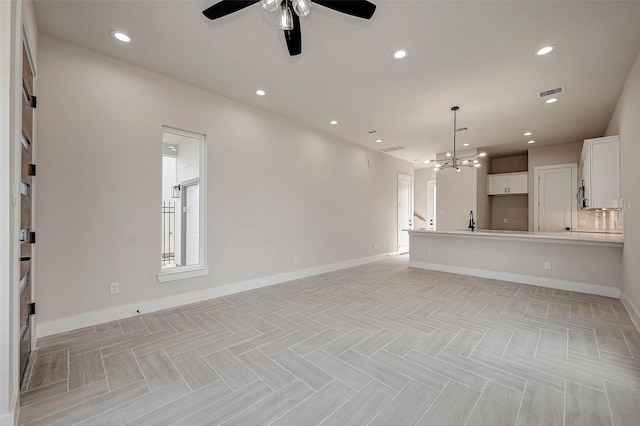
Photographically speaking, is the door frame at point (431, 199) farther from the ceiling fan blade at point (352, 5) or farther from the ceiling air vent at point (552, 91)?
the ceiling fan blade at point (352, 5)

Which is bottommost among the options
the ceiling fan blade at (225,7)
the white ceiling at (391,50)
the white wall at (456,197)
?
the white wall at (456,197)

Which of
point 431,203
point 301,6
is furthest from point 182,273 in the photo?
point 431,203

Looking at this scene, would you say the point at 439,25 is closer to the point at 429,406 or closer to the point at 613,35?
the point at 613,35

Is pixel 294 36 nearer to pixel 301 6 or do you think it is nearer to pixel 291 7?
pixel 291 7

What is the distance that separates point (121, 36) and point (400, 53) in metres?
2.87

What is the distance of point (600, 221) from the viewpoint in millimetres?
6027

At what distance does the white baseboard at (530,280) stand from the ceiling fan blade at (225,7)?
555 cm

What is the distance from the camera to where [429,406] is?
1.72 m

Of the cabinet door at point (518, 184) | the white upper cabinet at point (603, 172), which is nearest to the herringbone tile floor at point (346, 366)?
the white upper cabinet at point (603, 172)

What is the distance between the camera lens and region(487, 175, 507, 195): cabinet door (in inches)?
295

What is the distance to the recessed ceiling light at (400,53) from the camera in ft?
9.70

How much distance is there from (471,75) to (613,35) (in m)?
1.22

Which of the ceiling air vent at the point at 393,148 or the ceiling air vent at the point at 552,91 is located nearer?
the ceiling air vent at the point at 552,91

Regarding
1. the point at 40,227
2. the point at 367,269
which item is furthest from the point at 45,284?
the point at 367,269
